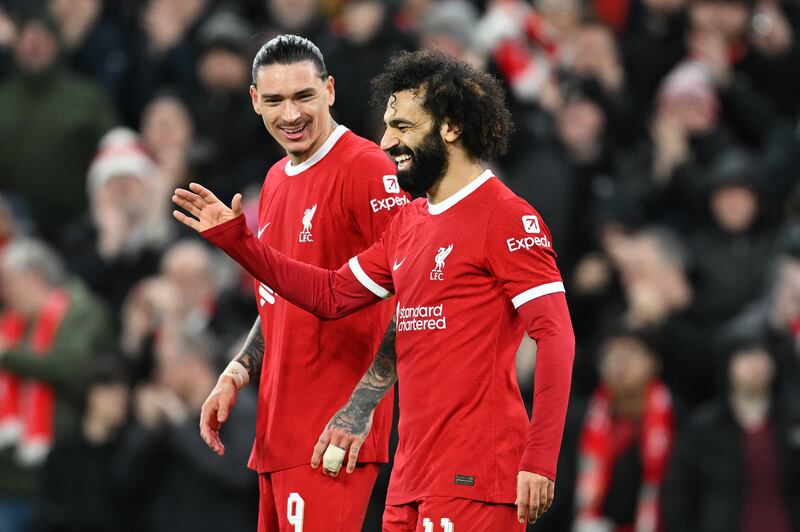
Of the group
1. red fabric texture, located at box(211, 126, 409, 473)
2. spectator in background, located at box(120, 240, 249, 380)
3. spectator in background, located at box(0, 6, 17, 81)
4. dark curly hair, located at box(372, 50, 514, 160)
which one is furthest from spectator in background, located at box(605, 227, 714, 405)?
spectator in background, located at box(0, 6, 17, 81)

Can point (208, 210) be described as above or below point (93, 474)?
above

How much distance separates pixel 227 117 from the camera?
11.8 meters

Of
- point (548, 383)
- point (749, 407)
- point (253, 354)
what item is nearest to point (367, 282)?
point (253, 354)

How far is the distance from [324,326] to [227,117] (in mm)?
6235

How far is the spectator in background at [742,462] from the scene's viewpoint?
8.80 metres

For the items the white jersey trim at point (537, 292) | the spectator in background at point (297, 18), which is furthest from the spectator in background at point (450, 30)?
the white jersey trim at point (537, 292)

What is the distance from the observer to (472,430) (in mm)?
5191

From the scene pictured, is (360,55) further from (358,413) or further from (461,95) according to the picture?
(358,413)

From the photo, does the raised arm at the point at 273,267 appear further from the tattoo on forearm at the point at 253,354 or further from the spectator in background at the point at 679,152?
the spectator in background at the point at 679,152

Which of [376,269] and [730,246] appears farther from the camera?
[730,246]

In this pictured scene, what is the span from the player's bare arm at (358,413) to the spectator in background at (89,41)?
8019mm

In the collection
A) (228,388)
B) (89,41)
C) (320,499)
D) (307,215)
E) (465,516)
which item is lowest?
(465,516)

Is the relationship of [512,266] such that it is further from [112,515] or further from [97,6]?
[97,6]

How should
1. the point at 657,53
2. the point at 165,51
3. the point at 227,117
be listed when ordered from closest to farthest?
the point at 657,53, the point at 227,117, the point at 165,51
